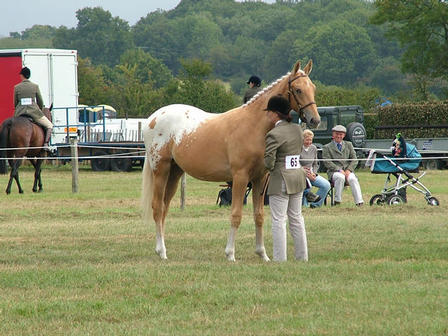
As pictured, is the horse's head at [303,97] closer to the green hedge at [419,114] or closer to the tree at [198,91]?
the green hedge at [419,114]

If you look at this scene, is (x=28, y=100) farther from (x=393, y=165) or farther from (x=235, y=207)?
(x=235, y=207)

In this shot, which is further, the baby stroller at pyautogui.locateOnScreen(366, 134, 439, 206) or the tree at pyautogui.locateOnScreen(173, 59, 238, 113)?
the tree at pyautogui.locateOnScreen(173, 59, 238, 113)

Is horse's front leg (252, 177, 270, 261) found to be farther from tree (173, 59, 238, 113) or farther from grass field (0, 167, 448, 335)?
tree (173, 59, 238, 113)

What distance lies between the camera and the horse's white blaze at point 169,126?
35.8ft

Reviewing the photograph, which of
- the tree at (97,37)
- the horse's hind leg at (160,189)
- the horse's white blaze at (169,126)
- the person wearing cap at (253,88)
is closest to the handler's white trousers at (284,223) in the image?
the horse's white blaze at (169,126)

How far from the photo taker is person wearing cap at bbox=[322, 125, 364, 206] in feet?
56.3

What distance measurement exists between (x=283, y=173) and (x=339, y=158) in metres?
8.17

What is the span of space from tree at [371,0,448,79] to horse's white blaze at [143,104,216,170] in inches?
1674

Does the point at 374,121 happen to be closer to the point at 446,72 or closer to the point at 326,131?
the point at 326,131

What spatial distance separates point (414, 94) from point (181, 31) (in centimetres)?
10920

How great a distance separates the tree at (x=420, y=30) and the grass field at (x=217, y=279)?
38629 millimetres

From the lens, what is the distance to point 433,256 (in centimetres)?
1005

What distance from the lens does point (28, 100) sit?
21469 mm

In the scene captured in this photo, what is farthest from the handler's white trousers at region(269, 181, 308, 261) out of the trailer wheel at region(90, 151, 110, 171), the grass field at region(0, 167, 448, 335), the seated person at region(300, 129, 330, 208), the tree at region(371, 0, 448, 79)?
the tree at region(371, 0, 448, 79)
